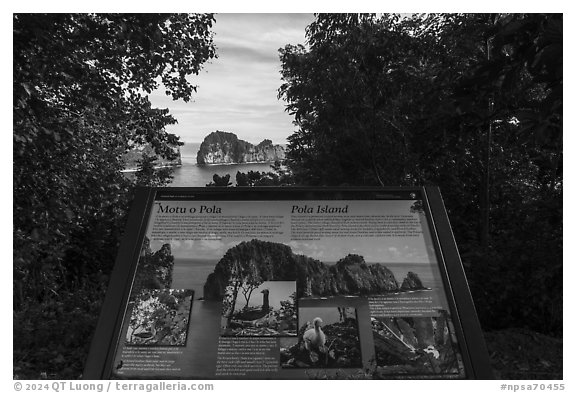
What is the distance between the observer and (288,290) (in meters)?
2.80

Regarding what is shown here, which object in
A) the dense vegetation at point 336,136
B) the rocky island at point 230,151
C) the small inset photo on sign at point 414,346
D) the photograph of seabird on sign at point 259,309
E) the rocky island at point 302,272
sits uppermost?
the rocky island at point 230,151

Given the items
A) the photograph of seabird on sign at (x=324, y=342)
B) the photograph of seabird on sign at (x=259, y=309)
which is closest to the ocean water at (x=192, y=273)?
the photograph of seabird on sign at (x=259, y=309)

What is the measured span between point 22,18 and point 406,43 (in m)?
3.77

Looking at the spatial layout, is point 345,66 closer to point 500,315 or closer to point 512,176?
point 512,176

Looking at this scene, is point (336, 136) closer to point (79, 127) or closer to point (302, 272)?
point (79, 127)

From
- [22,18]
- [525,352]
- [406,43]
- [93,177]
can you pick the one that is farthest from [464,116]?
[93,177]

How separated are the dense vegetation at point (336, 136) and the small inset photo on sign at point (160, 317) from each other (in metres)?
2.13

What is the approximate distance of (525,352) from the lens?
4023 millimetres

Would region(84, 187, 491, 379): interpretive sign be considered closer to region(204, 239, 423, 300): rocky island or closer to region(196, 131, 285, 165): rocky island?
region(204, 239, 423, 300): rocky island

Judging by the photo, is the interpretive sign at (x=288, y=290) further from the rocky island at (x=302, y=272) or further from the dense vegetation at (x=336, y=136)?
the dense vegetation at (x=336, y=136)

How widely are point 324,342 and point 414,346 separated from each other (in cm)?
41

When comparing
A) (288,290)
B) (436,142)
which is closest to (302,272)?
(288,290)

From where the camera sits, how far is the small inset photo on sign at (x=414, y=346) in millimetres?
2564

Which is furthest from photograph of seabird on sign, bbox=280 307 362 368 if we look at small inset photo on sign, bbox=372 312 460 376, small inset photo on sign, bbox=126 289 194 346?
small inset photo on sign, bbox=126 289 194 346
